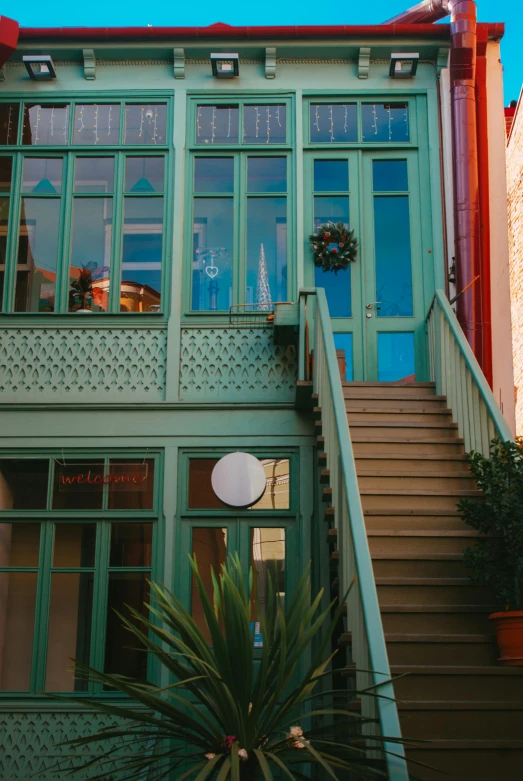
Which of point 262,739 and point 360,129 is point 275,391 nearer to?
point 360,129

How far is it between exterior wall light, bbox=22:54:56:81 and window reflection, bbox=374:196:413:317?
344cm

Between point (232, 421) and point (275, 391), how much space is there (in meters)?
0.48

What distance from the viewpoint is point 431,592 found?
6656mm

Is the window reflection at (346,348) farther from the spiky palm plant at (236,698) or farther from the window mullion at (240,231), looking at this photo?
the spiky palm plant at (236,698)

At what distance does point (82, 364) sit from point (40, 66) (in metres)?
3.06

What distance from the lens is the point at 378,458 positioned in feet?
26.1

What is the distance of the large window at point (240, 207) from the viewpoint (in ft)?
31.9

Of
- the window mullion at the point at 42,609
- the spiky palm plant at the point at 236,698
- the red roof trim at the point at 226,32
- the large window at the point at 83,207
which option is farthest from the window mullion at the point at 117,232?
the spiky palm plant at the point at 236,698

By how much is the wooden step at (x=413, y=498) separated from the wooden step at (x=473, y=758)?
7.59 ft

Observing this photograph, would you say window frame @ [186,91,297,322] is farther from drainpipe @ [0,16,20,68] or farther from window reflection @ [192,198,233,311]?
drainpipe @ [0,16,20,68]

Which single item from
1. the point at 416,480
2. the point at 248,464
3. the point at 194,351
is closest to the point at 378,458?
the point at 416,480

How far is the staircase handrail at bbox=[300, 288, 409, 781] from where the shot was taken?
4.64 meters

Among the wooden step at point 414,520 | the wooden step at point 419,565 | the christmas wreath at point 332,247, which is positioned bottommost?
the wooden step at point 419,565

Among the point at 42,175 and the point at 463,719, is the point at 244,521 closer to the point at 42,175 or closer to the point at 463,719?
the point at 463,719
